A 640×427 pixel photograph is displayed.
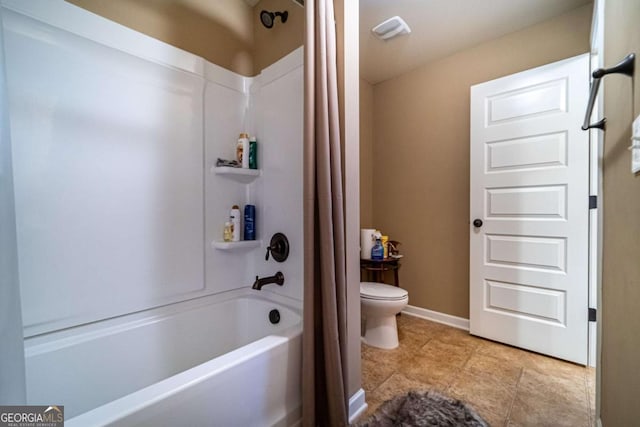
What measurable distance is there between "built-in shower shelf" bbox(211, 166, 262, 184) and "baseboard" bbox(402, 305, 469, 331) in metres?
2.03

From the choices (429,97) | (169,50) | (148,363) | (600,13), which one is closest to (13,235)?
(148,363)

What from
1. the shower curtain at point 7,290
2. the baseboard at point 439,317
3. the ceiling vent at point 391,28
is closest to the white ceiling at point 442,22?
the ceiling vent at point 391,28

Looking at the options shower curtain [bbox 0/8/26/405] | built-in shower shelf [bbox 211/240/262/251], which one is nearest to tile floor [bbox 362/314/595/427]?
built-in shower shelf [bbox 211/240/262/251]

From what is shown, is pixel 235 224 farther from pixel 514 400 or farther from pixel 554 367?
pixel 554 367

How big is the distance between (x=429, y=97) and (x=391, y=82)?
491 mm

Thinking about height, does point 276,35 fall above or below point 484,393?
above

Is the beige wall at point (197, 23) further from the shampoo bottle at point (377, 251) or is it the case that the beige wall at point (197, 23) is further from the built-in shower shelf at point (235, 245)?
the shampoo bottle at point (377, 251)

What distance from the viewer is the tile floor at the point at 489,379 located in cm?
135

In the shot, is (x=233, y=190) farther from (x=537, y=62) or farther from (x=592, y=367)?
(x=592, y=367)

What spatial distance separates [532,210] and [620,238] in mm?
1213

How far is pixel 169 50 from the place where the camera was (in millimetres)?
1506

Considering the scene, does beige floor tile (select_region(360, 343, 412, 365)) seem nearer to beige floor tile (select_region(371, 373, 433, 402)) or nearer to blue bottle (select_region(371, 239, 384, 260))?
beige floor tile (select_region(371, 373, 433, 402))

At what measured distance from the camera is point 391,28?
2.02 metres

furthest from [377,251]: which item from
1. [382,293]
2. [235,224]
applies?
[235,224]
